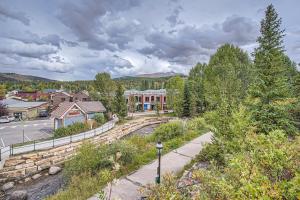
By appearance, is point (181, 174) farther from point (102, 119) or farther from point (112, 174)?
point (102, 119)

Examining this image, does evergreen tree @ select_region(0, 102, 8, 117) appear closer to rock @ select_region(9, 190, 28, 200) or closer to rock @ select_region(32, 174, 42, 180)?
rock @ select_region(32, 174, 42, 180)

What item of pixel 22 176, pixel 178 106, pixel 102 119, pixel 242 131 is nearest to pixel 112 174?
pixel 242 131

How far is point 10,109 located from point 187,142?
3721 centimetres

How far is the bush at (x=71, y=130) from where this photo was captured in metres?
23.5

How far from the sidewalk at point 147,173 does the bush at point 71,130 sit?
51.7 feet

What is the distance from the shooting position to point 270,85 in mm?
14984

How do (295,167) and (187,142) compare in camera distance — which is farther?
(187,142)

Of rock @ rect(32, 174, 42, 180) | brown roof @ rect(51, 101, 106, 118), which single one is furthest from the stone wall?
brown roof @ rect(51, 101, 106, 118)

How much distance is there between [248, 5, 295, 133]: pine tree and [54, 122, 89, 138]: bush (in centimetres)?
2027

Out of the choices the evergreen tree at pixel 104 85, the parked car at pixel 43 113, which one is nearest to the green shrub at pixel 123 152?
the evergreen tree at pixel 104 85

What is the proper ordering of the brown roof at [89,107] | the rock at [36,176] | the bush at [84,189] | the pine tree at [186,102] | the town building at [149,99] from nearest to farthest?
the bush at [84,189] < the rock at [36,176] < the brown roof at [89,107] < the pine tree at [186,102] < the town building at [149,99]

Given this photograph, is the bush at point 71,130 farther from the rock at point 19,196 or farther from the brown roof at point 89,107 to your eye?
the rock at point 19,196

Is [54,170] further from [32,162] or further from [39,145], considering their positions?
[39,145]

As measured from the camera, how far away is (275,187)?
2.90 meters
